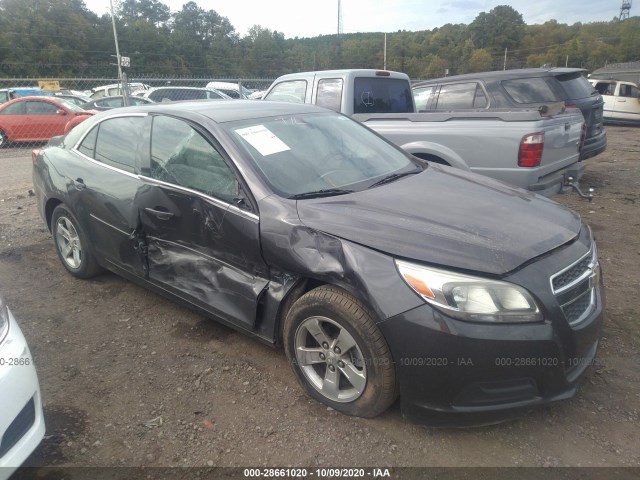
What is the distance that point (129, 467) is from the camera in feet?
7.50

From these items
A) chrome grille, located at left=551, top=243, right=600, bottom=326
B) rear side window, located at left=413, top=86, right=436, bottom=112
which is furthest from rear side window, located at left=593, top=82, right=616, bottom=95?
chrome grille, located at left=551, top=243, right=600, bottom=326

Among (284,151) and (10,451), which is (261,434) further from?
(284,151)

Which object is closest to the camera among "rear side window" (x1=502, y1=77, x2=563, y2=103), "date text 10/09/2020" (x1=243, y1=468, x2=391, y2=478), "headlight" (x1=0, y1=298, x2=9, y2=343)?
"headlight" (x1=0, y1=298, x2=9, y2=343)

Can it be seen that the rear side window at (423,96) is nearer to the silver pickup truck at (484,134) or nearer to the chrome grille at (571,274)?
the silver pickup truck at (484,134)

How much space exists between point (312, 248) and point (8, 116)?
1445cm

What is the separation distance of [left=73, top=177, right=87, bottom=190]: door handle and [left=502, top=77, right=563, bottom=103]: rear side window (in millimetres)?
6139

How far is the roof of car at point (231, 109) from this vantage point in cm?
324

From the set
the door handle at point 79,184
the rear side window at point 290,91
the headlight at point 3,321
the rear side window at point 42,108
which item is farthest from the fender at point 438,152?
the rear side window at point 42,108

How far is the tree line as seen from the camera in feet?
151

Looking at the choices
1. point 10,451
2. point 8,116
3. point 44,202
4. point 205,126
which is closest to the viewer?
point 10,451

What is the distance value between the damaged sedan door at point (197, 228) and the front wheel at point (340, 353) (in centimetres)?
35

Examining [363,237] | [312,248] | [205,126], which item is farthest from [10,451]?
[205,126]

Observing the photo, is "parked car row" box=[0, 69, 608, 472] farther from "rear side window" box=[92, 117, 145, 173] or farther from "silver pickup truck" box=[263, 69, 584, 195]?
"silver pickup truck" box=[263, 69, 584, 195]

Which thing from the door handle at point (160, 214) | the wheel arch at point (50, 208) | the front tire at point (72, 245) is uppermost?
the door handle at point (160, 214)
